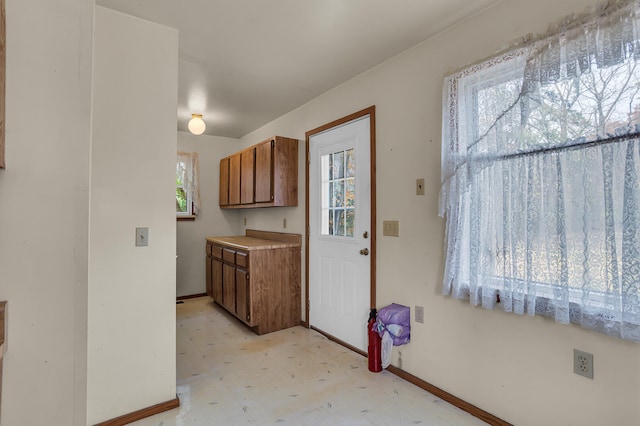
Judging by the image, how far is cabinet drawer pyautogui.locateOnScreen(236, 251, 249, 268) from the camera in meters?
3.36

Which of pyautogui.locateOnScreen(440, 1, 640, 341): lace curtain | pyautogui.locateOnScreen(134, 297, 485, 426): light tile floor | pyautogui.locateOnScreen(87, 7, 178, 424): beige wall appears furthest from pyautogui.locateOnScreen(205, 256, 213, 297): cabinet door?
pyautogui.locateOnScreen(440, 1, 640, 341): lace curtain

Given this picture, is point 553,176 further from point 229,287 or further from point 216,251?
point 216,251

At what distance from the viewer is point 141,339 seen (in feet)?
6.54

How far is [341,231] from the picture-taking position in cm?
314

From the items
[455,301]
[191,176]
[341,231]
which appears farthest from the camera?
[191,176]

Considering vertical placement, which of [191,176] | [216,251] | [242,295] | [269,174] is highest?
[191,176]

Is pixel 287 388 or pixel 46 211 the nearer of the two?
pixel 46 211

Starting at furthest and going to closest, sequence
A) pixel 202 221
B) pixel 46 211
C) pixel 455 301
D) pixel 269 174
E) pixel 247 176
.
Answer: pixel 202 221 < pixel 247 176 < pixel 269 174 < pixel 455 301 < pixel 46 211

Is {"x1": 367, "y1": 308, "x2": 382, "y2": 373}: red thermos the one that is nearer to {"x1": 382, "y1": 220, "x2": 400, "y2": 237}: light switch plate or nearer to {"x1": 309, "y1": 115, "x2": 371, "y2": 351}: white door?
{"x1": 309, "y1": 115, "x2": 371, "y2": 351}: white door

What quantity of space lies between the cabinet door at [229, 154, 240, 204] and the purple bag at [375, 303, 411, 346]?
2811 mm

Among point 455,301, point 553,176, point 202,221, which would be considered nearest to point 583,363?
point 455,301

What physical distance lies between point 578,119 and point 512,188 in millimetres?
422

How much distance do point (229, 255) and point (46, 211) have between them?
299cm

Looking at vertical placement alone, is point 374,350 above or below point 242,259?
below
